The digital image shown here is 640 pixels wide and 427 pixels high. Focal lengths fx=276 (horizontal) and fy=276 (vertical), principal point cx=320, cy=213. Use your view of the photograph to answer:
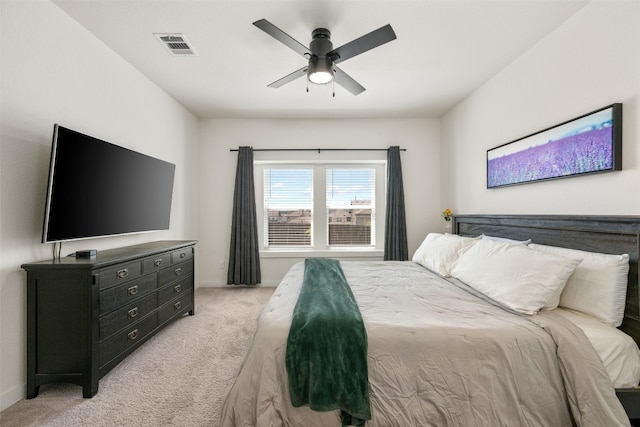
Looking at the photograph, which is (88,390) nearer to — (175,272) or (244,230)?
(175,272)

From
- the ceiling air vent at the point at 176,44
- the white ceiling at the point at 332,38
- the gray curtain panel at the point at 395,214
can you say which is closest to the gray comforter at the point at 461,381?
the white ceiling at the point at 332,38

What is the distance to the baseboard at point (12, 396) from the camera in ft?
5.64

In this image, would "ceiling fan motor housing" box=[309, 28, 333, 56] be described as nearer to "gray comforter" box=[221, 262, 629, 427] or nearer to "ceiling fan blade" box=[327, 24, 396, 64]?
"ceiling fan blade" box=[327, 24, 396, 64]

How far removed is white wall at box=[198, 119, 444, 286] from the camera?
440 centimetres

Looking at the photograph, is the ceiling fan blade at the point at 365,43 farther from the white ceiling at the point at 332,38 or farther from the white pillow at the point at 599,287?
the white pillow at the point at 599,287

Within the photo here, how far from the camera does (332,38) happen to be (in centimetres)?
239

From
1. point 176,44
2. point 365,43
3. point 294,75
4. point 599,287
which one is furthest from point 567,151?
point 176,44

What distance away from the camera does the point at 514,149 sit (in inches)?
107

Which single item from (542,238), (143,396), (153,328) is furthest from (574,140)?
(153,328)

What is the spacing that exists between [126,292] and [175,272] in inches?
29.4

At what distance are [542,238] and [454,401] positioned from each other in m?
1.60

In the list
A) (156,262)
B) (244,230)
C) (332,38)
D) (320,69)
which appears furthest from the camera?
(244,230)

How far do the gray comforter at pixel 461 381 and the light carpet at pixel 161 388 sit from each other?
1.96 feet

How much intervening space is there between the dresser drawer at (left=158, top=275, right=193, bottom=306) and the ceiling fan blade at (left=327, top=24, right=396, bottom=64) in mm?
2634
